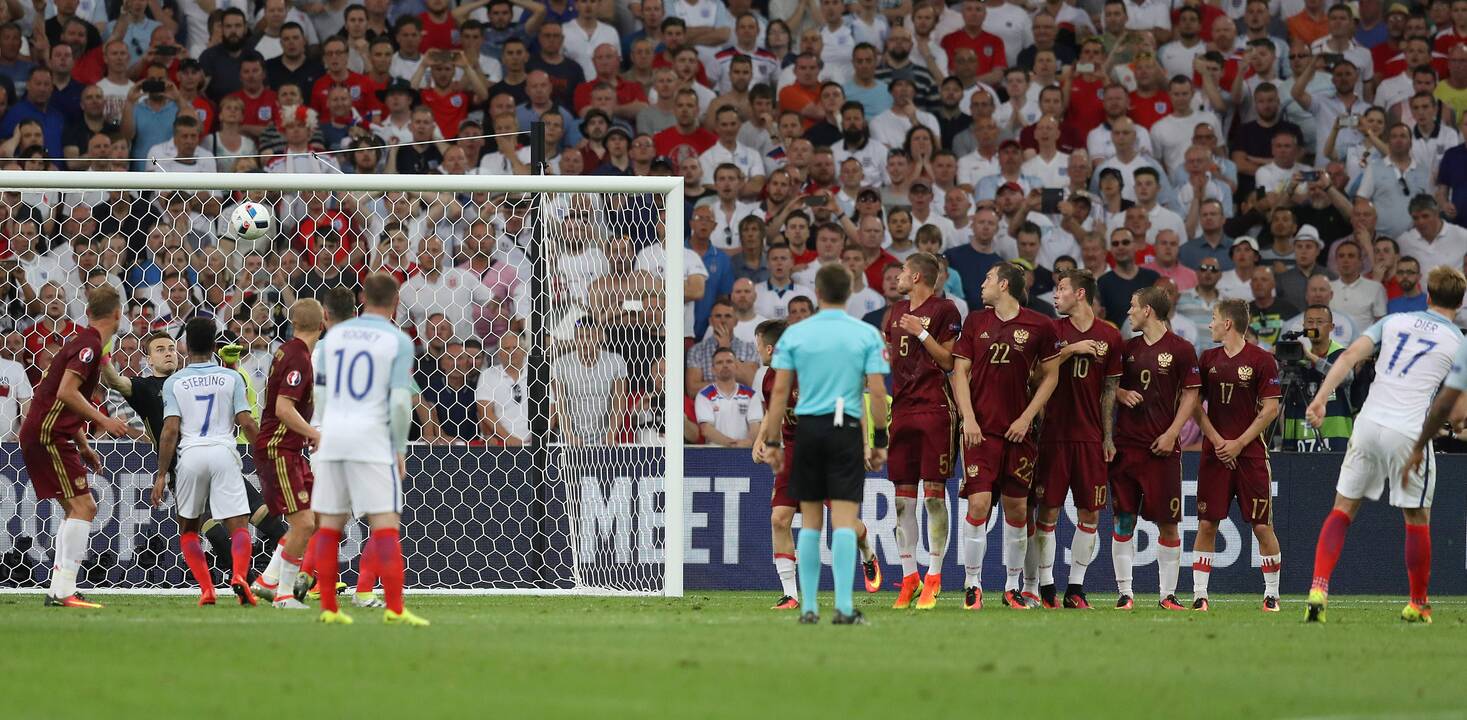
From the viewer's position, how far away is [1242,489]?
13352 millimetres

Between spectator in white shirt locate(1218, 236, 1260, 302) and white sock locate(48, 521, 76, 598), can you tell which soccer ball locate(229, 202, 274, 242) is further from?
spectator in white shirt locate(1218, 236, 1260, 302)

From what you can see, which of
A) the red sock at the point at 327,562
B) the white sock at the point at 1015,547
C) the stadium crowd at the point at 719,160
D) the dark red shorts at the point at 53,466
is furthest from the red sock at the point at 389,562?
the stadium crowd at the point at 719,160

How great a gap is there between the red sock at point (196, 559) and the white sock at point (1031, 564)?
578cm

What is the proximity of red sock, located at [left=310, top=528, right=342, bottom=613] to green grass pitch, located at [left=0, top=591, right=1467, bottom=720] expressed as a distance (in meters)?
0.30

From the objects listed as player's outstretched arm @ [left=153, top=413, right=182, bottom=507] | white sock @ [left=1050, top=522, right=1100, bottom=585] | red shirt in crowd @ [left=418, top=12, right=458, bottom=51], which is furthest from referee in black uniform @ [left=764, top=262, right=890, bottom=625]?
red shirt in crowd @ [left=418, top=12, right=458, bottom=51]

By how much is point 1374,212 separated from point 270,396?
12605 mm

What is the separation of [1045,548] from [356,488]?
5.41 m

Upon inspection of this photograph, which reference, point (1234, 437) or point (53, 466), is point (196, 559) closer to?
point (53, 466)

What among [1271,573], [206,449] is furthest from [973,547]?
[206,449]

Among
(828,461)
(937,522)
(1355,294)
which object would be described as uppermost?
(1355,294)

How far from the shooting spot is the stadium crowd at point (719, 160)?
619 inches

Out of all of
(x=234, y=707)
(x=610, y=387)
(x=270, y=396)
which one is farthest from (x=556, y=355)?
(x=234, y=707)

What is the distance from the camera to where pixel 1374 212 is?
19.5 m

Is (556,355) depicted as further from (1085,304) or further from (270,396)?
(1085,304)
